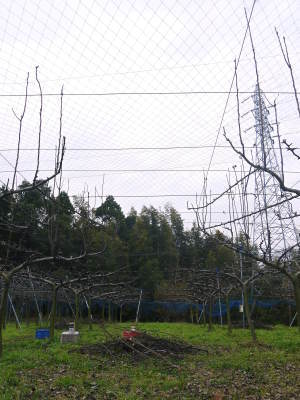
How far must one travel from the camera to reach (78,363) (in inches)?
301

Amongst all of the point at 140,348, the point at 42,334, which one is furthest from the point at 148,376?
the point at 42,334

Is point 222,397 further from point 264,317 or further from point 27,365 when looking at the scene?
point 264,317

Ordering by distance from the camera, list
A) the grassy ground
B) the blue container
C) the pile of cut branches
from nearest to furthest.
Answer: the grassy ground < the pile of cut branches < the blue container

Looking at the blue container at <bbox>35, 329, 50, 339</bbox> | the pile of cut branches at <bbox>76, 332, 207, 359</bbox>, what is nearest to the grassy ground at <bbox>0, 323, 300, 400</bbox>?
the pile of cut branches at <bbox>76, 332, 207, 359</bbox>

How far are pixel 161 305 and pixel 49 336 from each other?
2059 centimetres

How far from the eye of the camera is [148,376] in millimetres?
6707

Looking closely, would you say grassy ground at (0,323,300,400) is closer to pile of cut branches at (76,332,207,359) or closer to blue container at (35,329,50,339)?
pile of cut branches at (76,332,207,359)

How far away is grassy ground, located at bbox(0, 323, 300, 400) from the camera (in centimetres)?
553

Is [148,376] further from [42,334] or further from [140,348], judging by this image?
[42,334]

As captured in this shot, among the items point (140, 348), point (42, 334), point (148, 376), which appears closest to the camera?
point (148, 376)

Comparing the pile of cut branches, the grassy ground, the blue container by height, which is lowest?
the grassy ground

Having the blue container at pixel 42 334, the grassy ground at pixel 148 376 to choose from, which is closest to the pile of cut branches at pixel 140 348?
the grassy ground at pixel 148 376

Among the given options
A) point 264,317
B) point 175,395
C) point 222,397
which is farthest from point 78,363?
point 264,317

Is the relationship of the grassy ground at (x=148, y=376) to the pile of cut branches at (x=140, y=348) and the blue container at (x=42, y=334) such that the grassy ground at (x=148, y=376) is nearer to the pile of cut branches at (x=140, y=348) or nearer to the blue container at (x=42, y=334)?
the pile of cut branches at (x=140, y=348)
